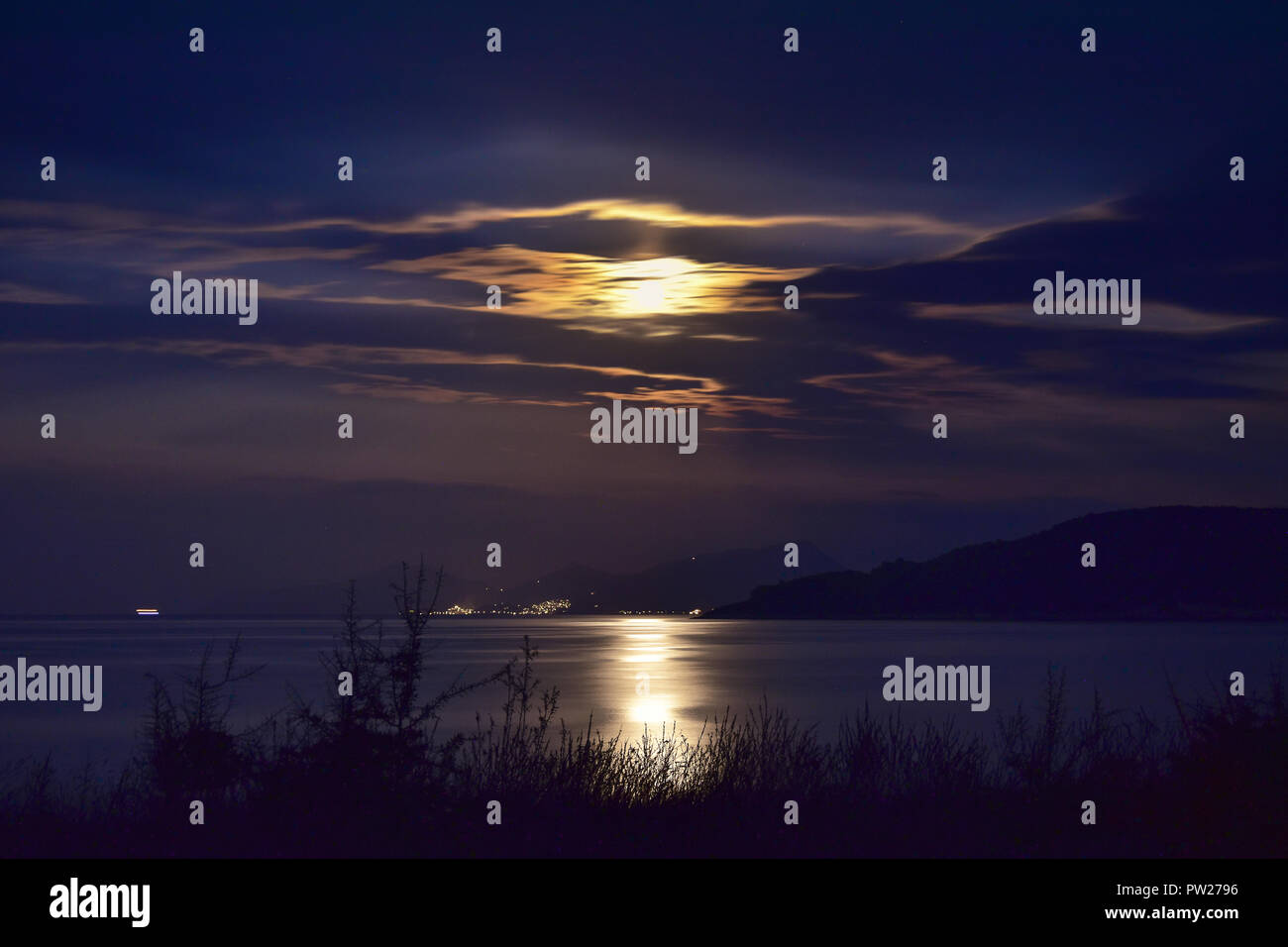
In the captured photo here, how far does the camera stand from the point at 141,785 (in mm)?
15031

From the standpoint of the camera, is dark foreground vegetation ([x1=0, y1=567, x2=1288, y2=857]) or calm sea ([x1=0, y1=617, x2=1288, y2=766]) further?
calm sea ([x1=0, y1=617, x2=1288, y2=766])

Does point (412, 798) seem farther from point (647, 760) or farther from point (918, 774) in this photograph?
point (918, 774)

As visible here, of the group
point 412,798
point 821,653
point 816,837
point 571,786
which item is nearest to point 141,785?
point 412,798

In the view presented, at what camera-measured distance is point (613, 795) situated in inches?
508

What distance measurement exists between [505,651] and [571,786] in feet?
510

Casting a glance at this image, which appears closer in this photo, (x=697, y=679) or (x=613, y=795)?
(x=613, y=795)

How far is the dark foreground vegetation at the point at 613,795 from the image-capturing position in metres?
11.6

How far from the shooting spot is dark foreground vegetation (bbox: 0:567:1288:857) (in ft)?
38.2

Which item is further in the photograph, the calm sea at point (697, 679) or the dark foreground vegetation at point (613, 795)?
the calm sea at point (697, 679)
